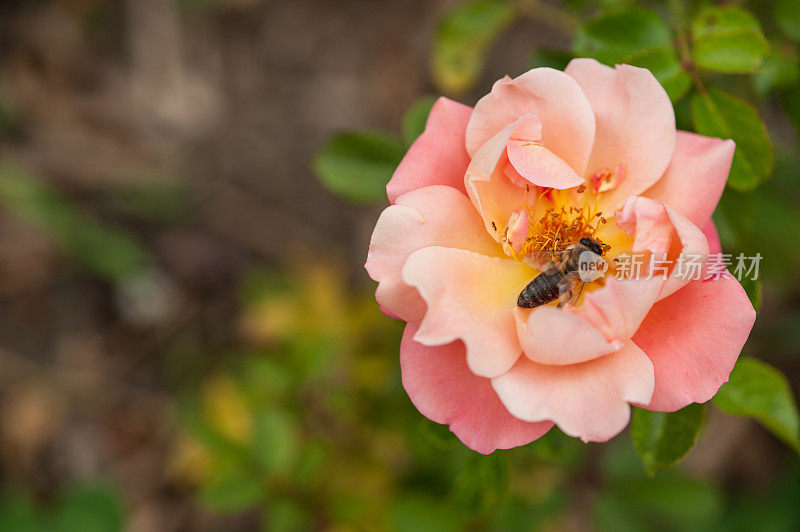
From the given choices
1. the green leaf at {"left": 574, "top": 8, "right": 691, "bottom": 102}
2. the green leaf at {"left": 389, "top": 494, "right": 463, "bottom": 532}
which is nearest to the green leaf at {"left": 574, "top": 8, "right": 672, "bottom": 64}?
the green leaf at {"left": 574, "top": 8, "right": 691, "bottom": 102}

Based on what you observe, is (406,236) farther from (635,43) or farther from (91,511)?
(91,511)

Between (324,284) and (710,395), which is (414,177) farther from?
(324,284)

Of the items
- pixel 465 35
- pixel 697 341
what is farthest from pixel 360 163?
pixel 697 341

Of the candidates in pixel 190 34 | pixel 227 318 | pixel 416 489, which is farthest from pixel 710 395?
pixel 190 34

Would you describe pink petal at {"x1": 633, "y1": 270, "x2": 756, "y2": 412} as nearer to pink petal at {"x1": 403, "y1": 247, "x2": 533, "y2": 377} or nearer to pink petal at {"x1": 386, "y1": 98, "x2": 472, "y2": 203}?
pink petal at {"x1": 403, "y1": 247, "x2": 533, "y2": 377}

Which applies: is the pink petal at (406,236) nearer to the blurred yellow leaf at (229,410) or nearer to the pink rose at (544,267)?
the pink rose at (544,267)

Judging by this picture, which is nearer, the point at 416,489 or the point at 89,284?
the point at 416,489
